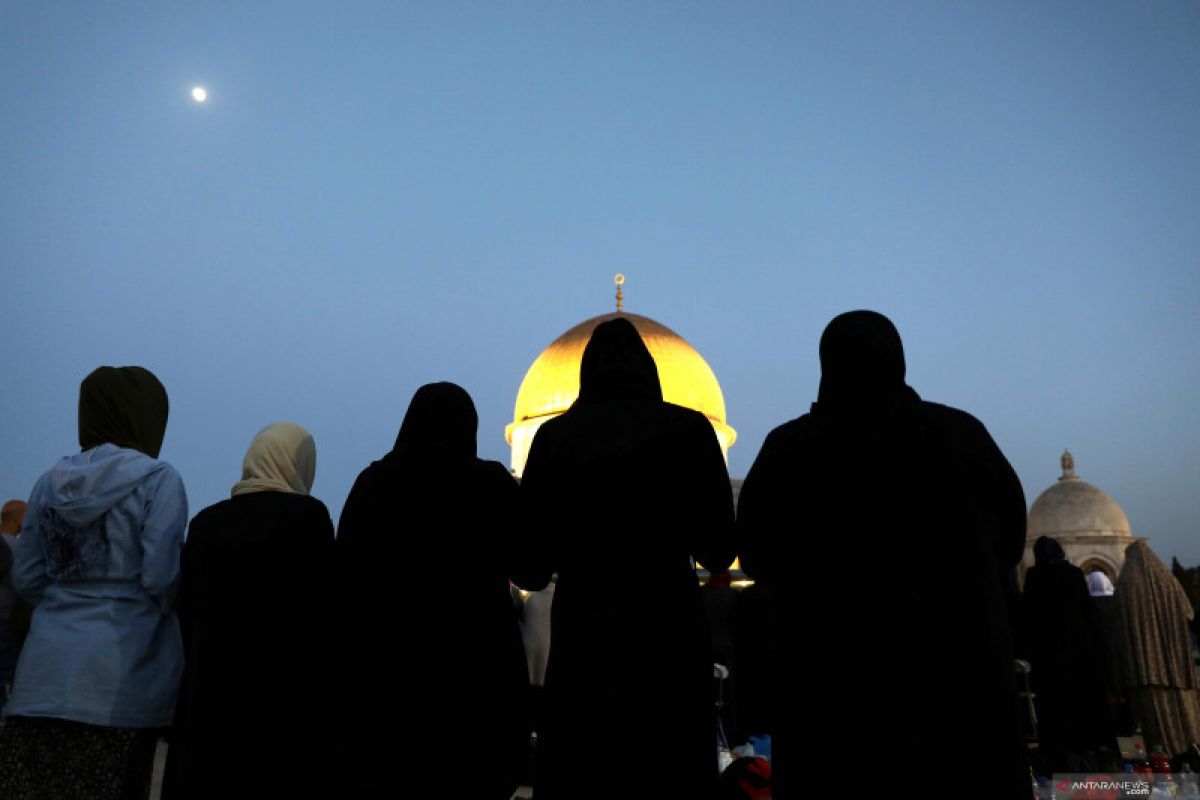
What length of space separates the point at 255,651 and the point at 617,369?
1495 millimetres

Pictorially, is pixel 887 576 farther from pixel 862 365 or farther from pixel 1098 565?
pixel 1098 565

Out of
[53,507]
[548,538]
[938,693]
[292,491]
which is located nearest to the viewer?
[938,693]

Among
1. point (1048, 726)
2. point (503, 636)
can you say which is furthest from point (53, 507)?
point (1048, 726)

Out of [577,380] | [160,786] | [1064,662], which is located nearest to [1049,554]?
[1064,662]

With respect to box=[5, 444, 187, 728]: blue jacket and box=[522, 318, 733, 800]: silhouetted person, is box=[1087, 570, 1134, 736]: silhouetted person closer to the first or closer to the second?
box=[522, 318, 733, 800]: silhouetted person

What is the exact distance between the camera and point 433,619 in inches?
108

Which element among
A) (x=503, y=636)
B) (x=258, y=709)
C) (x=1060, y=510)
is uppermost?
(x=1060, y=510)

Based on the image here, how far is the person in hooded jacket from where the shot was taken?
2.80 metres

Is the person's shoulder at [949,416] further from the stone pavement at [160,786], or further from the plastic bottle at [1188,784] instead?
the plastic bottle at [1188,784]

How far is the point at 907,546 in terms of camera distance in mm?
2441

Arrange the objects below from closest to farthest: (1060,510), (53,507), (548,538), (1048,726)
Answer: (548,538), (53,507), (1048,726), (1060,510)

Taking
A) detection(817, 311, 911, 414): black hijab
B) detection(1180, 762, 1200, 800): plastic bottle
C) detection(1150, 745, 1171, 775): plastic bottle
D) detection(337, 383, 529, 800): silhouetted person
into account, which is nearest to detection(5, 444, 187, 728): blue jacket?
detection(337, 383, 529, 800): silhouetted person

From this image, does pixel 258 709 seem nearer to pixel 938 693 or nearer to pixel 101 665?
pixel 101 665

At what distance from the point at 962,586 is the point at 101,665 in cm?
248
